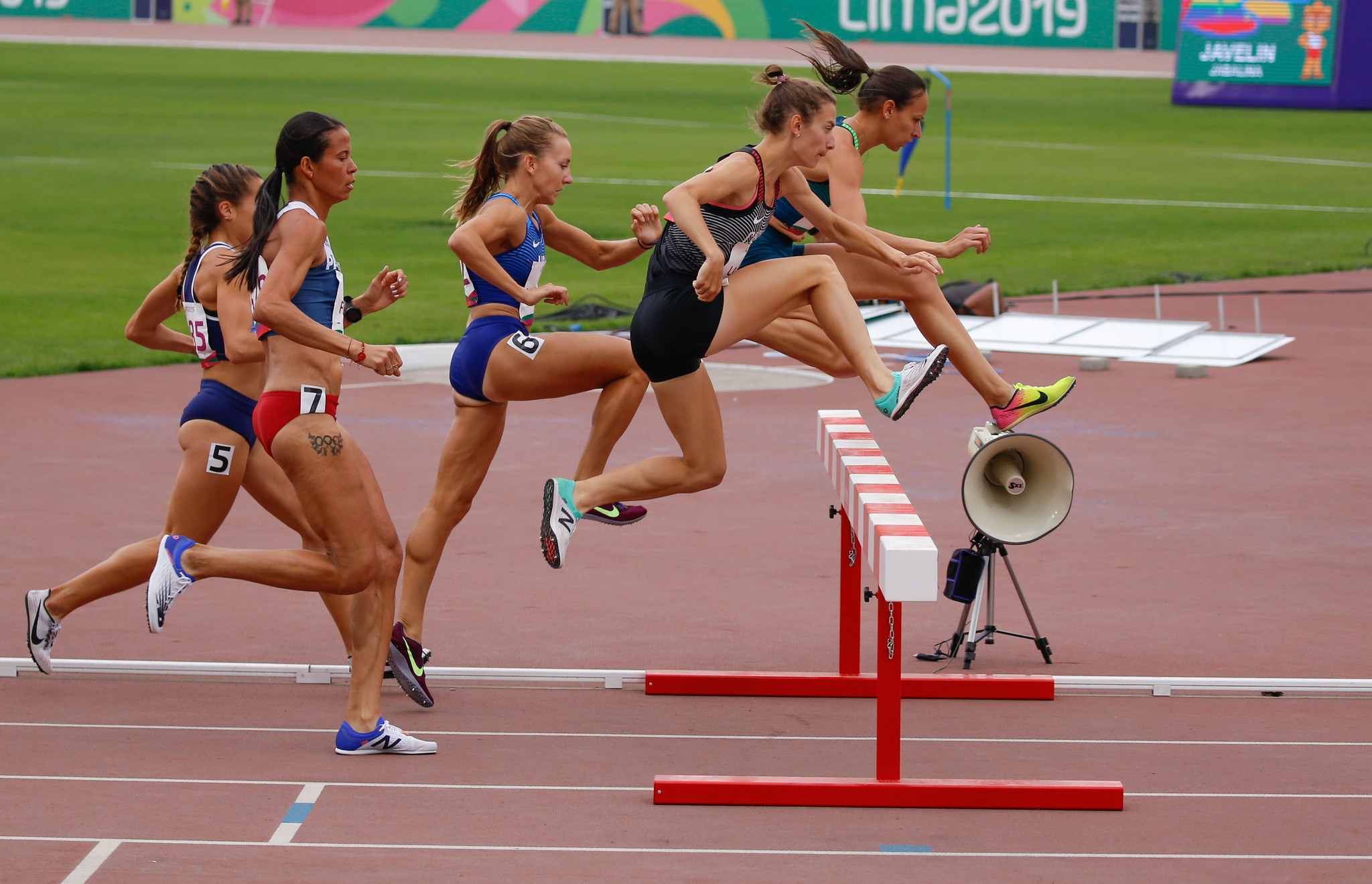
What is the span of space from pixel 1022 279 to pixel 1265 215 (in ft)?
26.6

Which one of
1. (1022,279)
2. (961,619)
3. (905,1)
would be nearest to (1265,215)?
(1022,279)

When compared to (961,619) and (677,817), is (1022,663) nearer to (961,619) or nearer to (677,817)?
(961,619)

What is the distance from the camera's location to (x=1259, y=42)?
42750mm

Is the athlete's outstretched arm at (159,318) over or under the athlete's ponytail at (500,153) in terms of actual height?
under

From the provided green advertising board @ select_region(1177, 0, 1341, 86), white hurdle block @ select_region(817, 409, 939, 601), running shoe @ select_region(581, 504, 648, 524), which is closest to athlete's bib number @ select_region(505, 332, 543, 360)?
running shoe @ select_region(581, 504, 648, 524)

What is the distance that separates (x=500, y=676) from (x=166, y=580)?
162 centimetres

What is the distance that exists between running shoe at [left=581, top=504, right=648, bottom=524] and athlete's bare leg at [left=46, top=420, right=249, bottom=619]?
56.1 inches

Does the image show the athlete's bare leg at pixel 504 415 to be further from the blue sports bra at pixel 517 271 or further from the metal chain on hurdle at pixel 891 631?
the metal chain on hurdle at pixel 891 631

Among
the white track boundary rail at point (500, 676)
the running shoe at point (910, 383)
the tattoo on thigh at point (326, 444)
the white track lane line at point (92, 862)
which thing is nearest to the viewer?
the white track lane line at point (92, 862)

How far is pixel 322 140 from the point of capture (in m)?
6.32

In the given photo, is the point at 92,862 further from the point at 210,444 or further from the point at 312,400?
the point at 210,444

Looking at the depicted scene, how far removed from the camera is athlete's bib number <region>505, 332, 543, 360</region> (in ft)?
23.5

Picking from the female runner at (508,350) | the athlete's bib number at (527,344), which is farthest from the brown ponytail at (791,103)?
the athlete's bib number at (527,344)

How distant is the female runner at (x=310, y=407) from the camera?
6184mm
